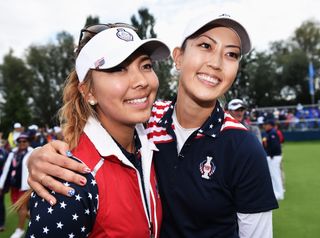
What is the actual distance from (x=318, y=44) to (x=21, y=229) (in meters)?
49.5

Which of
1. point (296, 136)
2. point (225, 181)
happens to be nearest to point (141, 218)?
point (225, 181)

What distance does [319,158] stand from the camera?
1594 cm

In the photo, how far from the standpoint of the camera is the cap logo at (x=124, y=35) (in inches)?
83.1

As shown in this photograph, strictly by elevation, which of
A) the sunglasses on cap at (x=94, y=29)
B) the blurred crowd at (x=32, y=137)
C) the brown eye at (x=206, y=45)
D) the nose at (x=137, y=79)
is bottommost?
the blurred crowd at (x=32, y=137)

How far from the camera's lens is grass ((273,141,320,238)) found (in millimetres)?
6746

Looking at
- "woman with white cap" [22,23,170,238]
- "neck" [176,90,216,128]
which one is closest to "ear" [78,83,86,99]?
"woman with white cap" [22,23,170,238]

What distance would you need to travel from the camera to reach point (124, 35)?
2133mm

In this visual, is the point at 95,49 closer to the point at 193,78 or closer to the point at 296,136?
the point at 193,78

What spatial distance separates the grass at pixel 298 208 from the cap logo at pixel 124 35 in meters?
5.43

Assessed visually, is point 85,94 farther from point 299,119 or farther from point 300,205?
point 299,119

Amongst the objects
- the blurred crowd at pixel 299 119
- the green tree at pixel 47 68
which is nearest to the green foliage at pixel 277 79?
the blurred crowd at pixel 299 119

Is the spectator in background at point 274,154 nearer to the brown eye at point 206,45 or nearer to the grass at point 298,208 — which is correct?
the grass at point 298,208

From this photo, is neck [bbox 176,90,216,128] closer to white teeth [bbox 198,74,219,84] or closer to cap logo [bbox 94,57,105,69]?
white teeth [bbox 198,74,219,84]

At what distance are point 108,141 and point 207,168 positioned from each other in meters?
0.65
